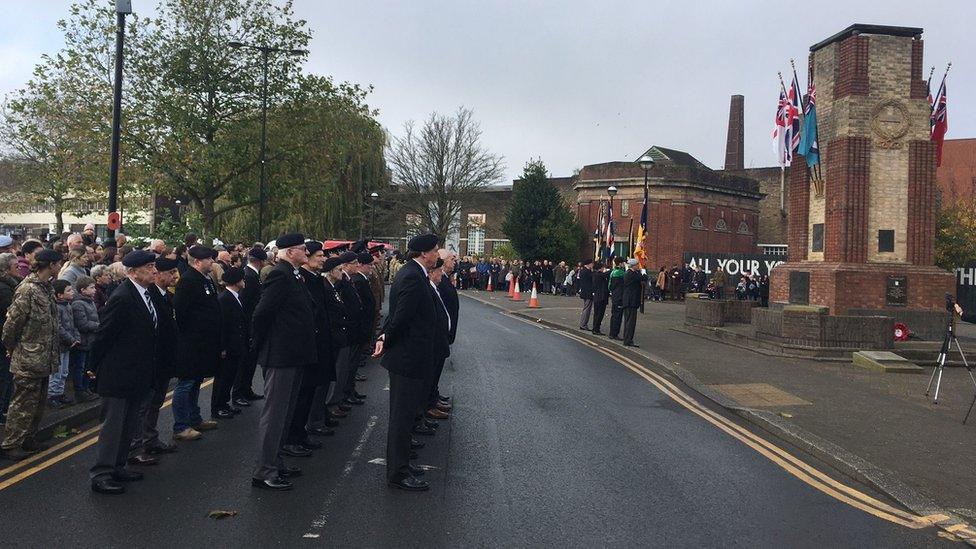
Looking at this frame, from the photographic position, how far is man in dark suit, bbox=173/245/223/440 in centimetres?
765

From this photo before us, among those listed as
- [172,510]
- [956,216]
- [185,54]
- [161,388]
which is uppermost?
[185,54]

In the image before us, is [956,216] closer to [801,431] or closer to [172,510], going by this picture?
[801,431]

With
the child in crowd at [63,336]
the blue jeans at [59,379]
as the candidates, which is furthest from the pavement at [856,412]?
the blue jeans at [59,379]

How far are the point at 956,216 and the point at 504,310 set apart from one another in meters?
29.3

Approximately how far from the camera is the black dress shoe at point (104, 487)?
5.88 m

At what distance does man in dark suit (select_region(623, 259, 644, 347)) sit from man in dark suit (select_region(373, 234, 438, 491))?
10981 mm

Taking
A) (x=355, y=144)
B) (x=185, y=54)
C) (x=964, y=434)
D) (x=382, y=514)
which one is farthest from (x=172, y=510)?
(x=355, y=144)

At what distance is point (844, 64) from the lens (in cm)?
1834

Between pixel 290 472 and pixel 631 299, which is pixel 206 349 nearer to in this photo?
pixel 290 472

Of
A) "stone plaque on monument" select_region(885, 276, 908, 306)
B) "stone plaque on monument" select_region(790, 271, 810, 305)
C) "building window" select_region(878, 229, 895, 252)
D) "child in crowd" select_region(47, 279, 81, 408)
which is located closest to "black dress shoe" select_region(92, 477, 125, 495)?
"child in crowd" select_region(47, 279, 81, 408)

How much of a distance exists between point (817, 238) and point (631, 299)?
606 cm

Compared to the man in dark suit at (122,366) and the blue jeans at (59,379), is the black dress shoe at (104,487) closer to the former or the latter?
the man in dark suit at (122,366)

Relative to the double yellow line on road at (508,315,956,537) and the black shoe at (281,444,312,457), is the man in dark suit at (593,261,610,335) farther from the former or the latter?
the black shoe at (281,444,312,457)

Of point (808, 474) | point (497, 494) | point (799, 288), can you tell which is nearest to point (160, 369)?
point (497, 494)
